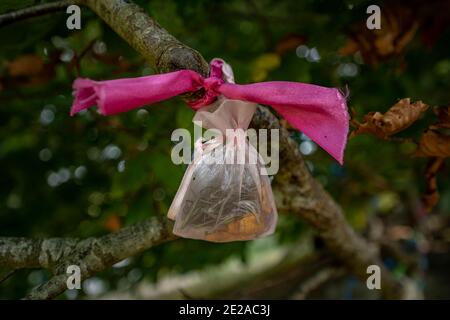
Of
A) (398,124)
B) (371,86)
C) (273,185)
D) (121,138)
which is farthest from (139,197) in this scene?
(398,124)

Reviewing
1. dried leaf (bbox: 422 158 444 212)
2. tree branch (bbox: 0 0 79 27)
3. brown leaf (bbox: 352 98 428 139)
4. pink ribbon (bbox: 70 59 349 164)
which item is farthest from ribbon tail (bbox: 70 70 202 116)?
dried leaf (bbox: 422 158 444 212)

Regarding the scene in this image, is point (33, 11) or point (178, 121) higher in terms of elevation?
point (33, 11)

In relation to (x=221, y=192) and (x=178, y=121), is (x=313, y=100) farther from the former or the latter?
(x=178, y=121)

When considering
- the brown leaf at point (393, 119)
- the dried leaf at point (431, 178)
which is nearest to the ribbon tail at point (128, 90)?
the brown leaf at point (393, 119)

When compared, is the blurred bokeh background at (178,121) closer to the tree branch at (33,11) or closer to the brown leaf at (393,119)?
the tree branch at (33,11)

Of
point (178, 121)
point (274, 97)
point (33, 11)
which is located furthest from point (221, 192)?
point (33, 11)

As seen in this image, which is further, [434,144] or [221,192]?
[434,144]
